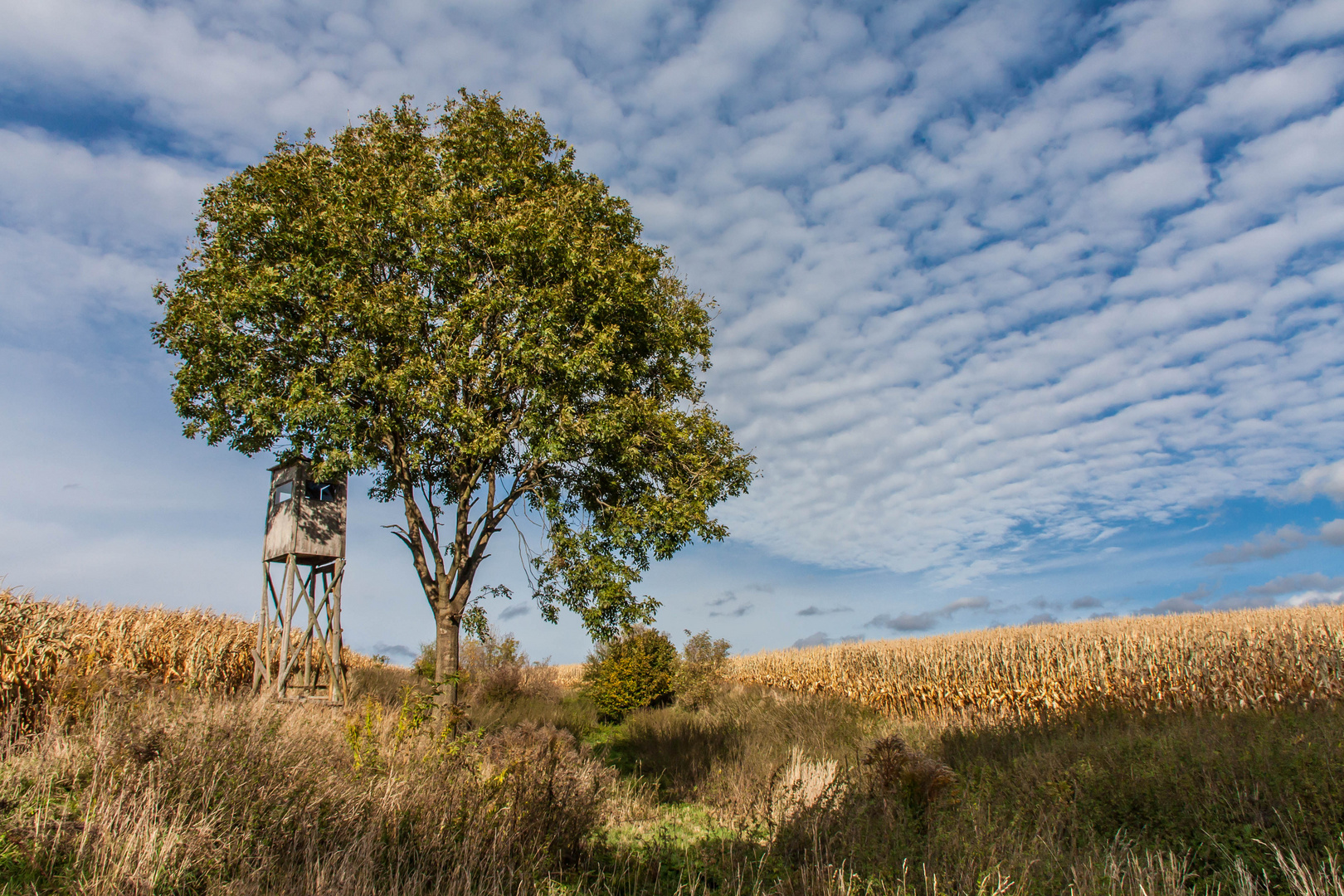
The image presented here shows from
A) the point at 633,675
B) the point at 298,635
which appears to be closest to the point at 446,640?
the point at 298,635

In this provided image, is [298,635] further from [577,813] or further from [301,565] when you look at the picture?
[577,813]

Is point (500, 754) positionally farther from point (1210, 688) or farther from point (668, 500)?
point (1210, 688)

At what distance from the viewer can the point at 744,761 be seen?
1387 cm

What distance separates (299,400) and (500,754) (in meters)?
8.80

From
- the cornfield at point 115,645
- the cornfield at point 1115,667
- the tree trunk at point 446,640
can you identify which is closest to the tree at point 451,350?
the tree trunk at point 446,640

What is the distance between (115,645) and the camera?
1498 centimetres

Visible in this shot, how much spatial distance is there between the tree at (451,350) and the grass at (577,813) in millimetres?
5050

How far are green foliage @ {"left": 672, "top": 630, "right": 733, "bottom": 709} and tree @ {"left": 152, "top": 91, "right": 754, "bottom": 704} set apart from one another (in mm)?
14157

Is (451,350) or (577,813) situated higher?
(451,350)

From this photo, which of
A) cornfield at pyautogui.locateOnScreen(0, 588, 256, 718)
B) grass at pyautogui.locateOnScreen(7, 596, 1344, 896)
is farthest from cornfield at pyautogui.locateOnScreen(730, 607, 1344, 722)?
cornfield at pyautogui.locateOnScreen(0, 588, 256, 718)

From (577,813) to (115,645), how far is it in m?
13.6

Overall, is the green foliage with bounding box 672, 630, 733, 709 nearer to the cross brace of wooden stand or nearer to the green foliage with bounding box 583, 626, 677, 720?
the green foliage with bounding box 583, 626, 677, 720

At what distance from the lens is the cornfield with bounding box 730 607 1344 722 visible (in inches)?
581

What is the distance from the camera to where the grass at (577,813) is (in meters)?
5.59
